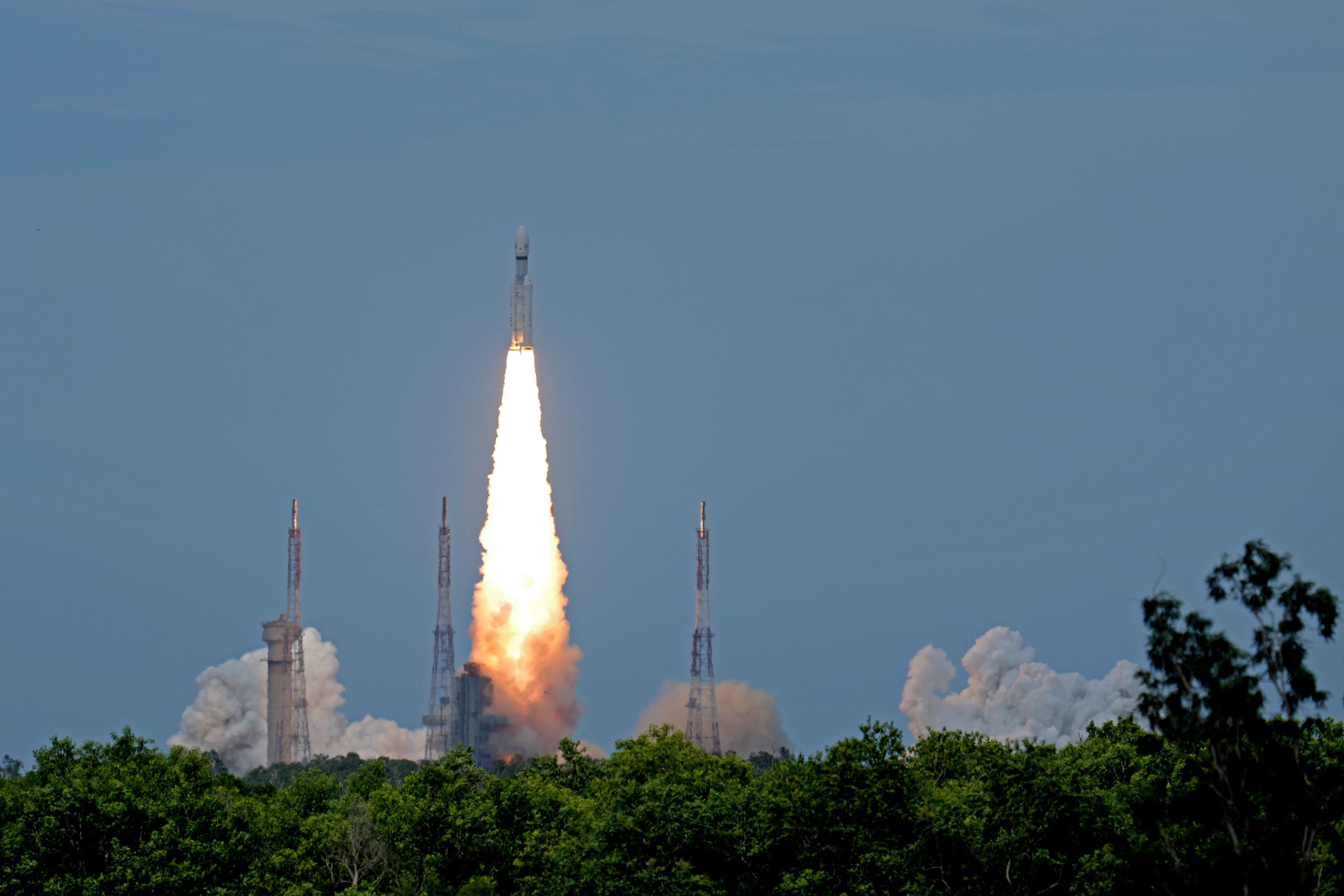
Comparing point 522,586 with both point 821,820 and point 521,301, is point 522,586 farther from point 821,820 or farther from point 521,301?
point 821,820

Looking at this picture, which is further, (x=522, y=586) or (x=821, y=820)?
(x=522, y=586)

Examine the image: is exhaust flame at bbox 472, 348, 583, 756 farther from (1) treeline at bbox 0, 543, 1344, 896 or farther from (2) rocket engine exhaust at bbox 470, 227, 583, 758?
(1) treeline at bbox 0, 543, 1344, 896

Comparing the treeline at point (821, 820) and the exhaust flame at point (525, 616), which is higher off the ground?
the exhaust flame at point (525, 616)

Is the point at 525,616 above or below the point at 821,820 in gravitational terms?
above

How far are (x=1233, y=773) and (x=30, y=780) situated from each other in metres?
64.1

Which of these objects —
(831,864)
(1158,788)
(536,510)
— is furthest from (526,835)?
(536,510)

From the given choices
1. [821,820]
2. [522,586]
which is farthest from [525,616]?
[821,820]

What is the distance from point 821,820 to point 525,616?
98.7 meters

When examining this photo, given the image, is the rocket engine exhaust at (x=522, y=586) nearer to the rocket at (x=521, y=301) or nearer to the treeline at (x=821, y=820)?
the rocket at (x=521, y=301)

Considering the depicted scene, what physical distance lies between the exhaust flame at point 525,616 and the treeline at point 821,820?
67.5 meters

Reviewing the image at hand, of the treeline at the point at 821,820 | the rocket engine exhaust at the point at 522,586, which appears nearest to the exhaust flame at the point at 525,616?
the rocket engine exhaust at the point at 522,586

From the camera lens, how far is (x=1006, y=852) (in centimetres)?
9331

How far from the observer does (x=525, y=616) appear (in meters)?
192

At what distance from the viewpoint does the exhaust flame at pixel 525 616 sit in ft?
601
